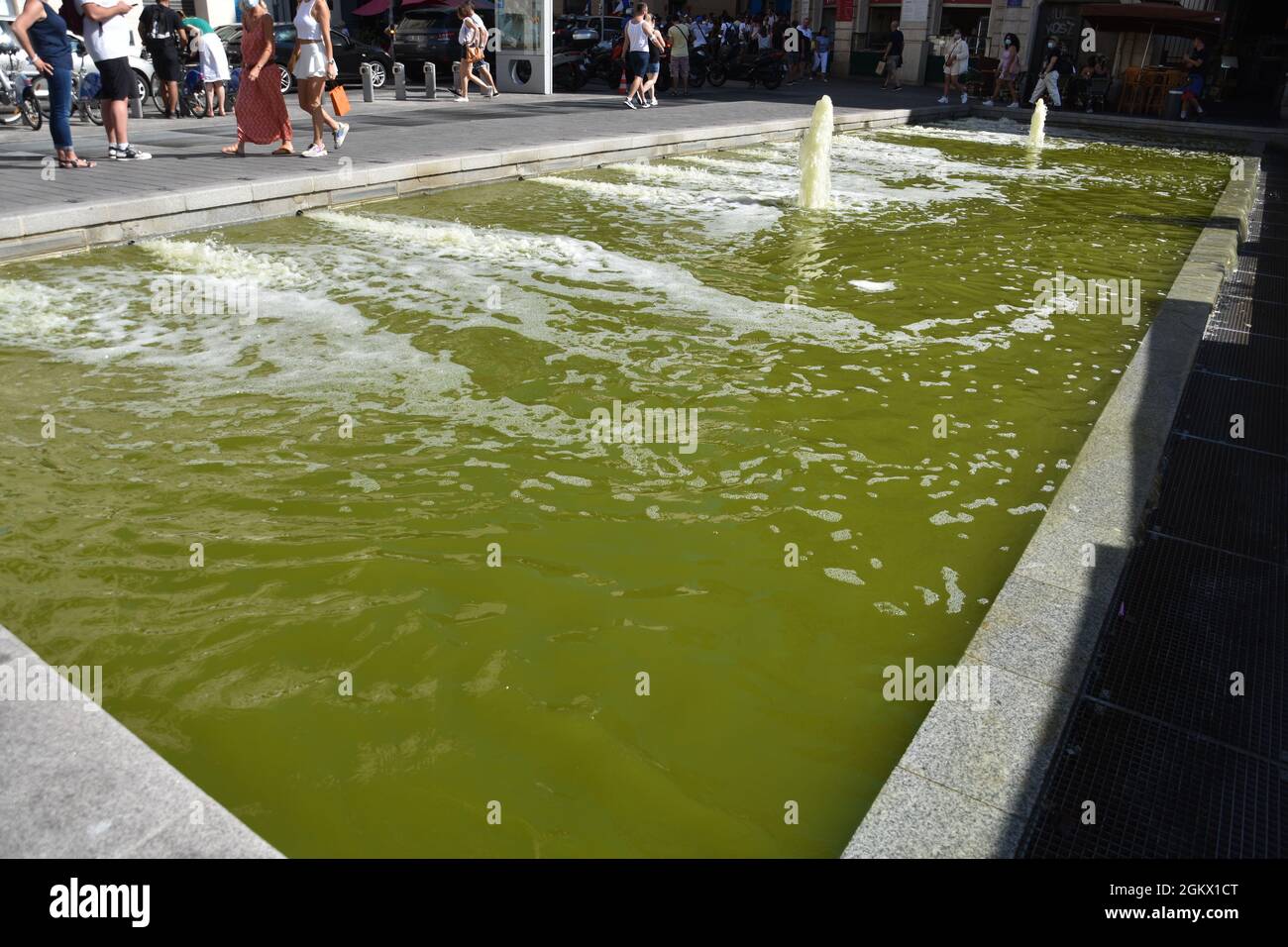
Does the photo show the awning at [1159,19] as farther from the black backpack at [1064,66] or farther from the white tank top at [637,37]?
the white tank top at [637,37]

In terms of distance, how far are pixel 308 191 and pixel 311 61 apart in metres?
2.23

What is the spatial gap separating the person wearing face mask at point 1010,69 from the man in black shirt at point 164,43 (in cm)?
1882

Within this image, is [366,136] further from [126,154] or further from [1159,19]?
[1159,19]

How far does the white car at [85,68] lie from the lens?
45.1 feet

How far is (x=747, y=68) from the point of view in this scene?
27594 mm

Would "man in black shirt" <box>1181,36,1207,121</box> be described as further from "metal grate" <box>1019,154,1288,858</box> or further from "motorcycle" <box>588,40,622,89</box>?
"metal grate" <box>1019,154,1288,858</box>

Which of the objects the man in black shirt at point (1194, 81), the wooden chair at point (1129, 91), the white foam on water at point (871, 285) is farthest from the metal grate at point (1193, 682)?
the wooden chair at point (1129, 91)

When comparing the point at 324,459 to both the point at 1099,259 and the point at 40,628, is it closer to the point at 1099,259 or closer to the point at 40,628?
the point at 40,628

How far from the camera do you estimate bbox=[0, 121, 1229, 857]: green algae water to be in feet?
9.43

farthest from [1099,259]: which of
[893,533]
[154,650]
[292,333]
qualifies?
[154,650]

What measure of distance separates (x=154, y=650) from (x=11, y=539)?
1.06 metres

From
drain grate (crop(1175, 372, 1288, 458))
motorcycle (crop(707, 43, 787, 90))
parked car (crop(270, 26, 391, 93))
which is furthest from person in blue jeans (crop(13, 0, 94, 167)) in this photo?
→ motorcycle (crop(707, 43, 787, 90))

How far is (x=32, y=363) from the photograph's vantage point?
5547 mm

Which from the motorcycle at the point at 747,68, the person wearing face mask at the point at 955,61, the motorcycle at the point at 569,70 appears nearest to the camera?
the motorcycle at the point at 569,70
